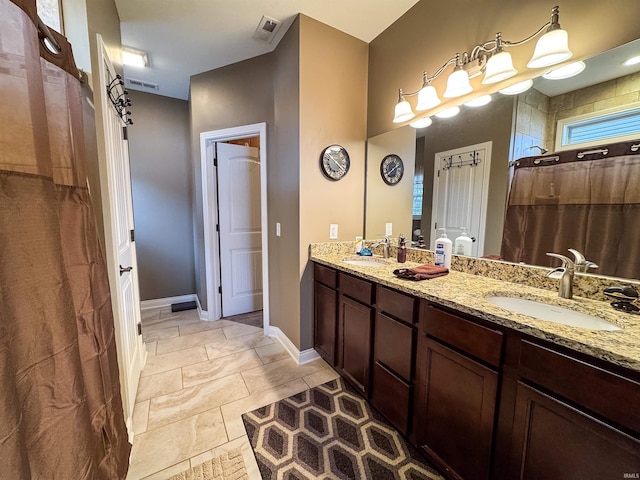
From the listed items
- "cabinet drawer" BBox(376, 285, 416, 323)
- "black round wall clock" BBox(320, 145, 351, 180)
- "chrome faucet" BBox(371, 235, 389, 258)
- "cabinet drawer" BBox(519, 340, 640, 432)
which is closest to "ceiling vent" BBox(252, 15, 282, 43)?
"black round wall clock" BBox(320, 145, 351, 180)

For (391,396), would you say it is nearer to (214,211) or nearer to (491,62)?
(491,62)

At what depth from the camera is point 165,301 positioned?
11.3 feet

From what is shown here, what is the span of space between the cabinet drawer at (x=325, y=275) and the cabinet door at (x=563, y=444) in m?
1.23

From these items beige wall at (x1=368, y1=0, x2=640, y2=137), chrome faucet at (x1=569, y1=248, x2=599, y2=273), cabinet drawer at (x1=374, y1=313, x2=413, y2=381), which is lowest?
cabinet drawer at (x1=374, y1=313, x2=413, y2=381)

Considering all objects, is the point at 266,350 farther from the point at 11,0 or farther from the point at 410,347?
the point at 11,0

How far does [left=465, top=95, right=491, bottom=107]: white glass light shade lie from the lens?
1.55m

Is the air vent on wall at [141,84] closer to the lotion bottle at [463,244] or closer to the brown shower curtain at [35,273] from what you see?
the brown shower curtain at [35,273]

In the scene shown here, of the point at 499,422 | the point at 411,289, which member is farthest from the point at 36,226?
the point at 499,422

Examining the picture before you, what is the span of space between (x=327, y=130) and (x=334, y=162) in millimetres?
274

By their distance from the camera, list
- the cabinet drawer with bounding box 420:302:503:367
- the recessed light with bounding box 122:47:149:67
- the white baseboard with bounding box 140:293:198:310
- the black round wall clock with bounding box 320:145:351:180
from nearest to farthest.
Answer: the cabinet drawer with bounding box 420:302:503:367, the black round wall clock with bounding box 320:145:351:180, the recessed light with bounding box 122:47:149:67, the white baseboard with bounding box 140:293:198:310

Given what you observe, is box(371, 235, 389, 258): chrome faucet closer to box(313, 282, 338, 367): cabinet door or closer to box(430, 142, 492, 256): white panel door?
box(430, 142, 492, 256): white panel door

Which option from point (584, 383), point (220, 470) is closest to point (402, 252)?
point (584, 383)

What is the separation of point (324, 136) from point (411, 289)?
150cm

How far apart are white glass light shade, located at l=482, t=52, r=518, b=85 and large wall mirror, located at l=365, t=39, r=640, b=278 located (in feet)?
0.46
